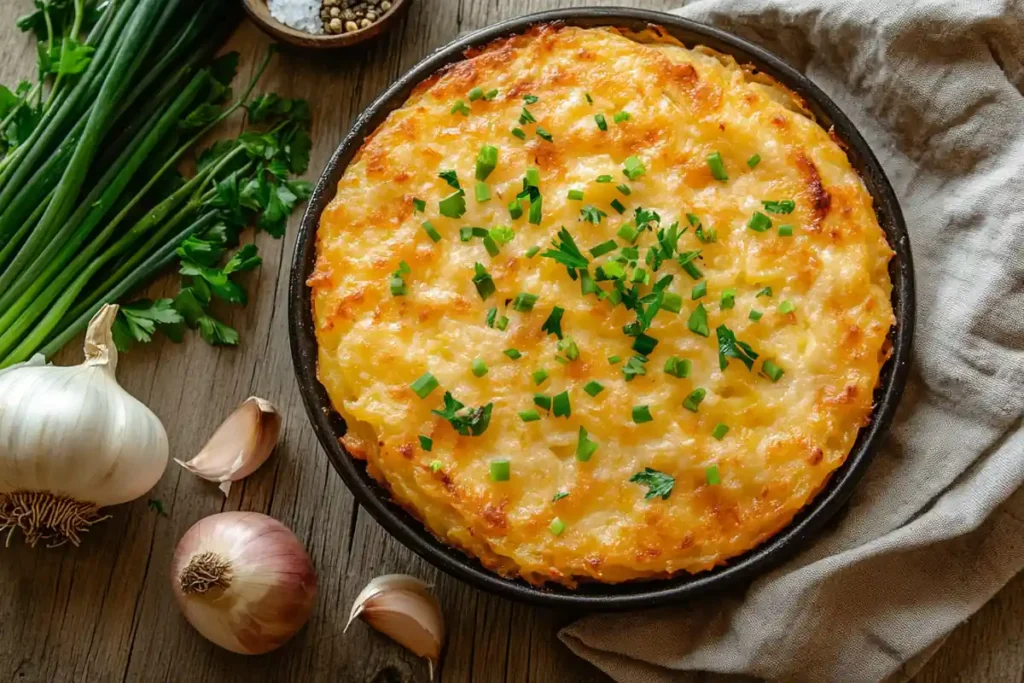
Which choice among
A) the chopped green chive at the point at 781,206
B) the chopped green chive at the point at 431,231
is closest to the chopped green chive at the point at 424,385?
the chopped green chive at the point at 431,231

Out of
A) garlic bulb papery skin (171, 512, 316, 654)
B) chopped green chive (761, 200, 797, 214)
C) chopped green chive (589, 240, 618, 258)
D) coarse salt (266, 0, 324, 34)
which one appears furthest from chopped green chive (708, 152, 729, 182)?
garlic bulb papery skin (171, 512, 316, 654)

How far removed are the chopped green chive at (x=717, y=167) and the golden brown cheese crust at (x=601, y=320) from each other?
3cm

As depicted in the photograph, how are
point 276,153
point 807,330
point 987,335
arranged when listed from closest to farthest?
point 807,330
point 987,335
point 276,153

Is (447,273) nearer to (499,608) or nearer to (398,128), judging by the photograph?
(398,128)

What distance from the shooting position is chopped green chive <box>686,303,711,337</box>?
3.04 m

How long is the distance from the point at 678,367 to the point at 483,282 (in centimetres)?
65

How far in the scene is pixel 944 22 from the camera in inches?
135

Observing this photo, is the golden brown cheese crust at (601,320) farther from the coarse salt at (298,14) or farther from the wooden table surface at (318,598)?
the coarse salt at (298,14)

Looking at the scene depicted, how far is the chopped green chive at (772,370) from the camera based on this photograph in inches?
119

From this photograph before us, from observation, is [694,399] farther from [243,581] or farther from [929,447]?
[243,581]

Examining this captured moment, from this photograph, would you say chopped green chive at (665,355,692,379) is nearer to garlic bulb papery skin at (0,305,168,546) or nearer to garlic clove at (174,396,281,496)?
garlic clove at (174,396,281,496)

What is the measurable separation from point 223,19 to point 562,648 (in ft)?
9.19

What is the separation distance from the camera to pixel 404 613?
3.51 metres

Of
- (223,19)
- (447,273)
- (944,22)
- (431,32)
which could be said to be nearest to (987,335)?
(944,22)
